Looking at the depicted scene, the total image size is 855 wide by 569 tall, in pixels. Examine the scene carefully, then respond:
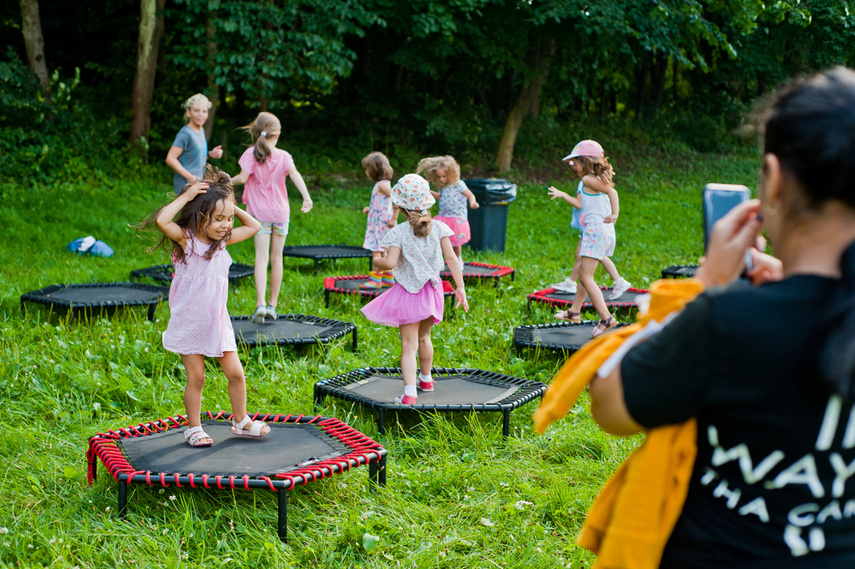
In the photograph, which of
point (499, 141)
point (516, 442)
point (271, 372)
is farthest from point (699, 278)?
point (499, 141)

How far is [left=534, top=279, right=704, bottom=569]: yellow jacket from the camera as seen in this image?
131cm

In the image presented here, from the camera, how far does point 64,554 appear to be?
9.39 ft

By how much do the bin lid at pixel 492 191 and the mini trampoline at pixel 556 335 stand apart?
421 centimetres

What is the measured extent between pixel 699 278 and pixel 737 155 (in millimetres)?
21810

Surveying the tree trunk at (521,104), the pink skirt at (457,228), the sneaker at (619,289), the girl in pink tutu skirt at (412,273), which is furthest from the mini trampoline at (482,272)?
the tree trunk at (521,104)

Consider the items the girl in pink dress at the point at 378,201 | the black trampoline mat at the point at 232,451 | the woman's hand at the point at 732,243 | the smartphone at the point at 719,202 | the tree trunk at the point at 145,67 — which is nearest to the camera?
the woman's hand at the point at 732,243

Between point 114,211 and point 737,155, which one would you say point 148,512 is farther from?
point 737,155

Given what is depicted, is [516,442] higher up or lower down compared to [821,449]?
lower down

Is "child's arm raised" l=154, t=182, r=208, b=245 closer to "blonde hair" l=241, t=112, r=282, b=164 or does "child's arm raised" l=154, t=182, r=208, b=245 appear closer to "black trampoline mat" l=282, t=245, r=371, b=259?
"blonde hair" l=241, t=112, r=282, b=164

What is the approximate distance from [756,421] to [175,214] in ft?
9.89

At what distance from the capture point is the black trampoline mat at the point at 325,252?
29.1 feet

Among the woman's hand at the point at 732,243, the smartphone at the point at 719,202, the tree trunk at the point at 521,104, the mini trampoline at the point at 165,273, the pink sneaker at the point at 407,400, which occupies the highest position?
the tree trunk at the point at 521,104

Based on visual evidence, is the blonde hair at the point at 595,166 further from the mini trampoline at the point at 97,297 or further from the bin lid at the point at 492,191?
the bin lid at the point at 492,191

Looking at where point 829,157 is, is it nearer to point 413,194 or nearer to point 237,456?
point 237,456
